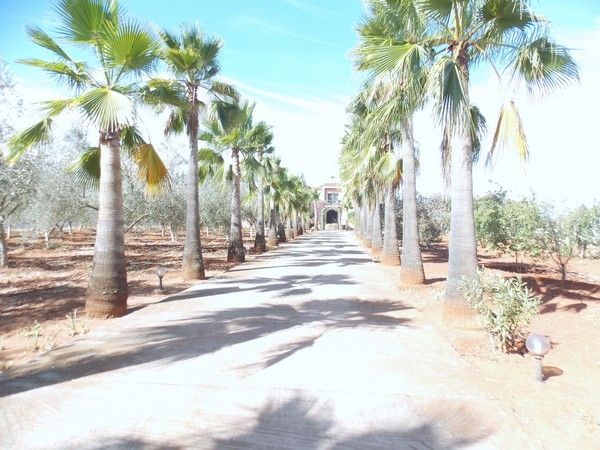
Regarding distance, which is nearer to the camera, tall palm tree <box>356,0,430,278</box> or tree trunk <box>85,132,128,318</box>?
tall palm tree <box>356,0,430,278</box>

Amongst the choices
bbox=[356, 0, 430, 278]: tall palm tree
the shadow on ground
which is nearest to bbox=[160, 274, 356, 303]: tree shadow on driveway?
bbox=[356, 0, 430, 278]: tall palm tree

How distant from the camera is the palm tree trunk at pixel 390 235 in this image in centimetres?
1462

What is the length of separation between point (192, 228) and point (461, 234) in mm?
8536

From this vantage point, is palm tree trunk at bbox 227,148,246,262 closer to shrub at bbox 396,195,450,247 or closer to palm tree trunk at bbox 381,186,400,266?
palm tree trunk at bbox 381,186,400,266

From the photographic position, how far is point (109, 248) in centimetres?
747

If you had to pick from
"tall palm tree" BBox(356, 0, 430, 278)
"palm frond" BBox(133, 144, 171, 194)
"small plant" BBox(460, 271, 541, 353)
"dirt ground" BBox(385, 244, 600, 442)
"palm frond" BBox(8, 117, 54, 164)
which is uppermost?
"tall palm tree" BBox(356, 0, 430, 278)

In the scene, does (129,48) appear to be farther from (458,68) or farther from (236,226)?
(236,226)

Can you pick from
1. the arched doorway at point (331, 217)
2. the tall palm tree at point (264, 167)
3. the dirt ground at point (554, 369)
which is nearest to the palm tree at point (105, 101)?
the dirt ground at point (554, 369)

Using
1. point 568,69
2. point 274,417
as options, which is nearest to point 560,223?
point 568,69

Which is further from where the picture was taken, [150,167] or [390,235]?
[390,235]

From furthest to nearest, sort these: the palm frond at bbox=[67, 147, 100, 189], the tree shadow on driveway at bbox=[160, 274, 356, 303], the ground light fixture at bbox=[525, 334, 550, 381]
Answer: the tree shadow on driveway at bbox=[160, 274, 356, 303] < the palm frond at bbox=[67, 147, 100, 189] < the ground light fixture at bbox=[525, 334, 550, 381]

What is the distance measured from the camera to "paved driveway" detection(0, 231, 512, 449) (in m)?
3.37

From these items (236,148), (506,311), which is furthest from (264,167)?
(506,311)

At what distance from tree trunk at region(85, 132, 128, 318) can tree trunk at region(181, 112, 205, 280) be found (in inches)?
184
